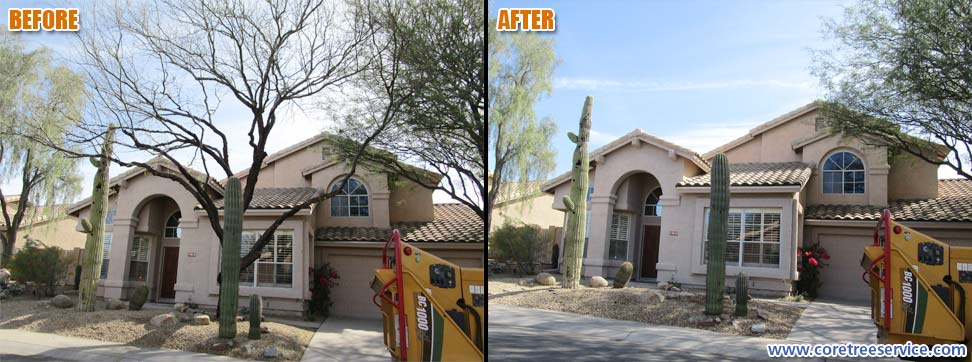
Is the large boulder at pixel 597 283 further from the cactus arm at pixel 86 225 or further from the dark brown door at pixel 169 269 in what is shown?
the cactus arm at pixel 86 225

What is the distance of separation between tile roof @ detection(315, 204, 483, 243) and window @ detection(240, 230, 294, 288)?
0.77m

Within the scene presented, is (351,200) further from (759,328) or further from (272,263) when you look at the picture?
(759,328)

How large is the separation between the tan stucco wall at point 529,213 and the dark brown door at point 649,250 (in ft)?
9.92

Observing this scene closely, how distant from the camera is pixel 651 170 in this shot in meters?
18.0

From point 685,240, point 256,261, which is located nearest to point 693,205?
point 685,240

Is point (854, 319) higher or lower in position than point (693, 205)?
lower

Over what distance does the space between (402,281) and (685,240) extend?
11355 mm

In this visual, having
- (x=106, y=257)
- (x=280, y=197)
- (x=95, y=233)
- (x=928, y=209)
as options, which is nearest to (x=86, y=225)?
(x=95, y=233)

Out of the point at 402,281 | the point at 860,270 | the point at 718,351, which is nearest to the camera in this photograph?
the point at 402,281

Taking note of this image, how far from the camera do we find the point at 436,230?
14.1 meters

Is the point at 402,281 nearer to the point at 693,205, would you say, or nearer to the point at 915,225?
the point at 915,225

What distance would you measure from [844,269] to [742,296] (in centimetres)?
248

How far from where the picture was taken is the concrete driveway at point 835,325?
1024 cm

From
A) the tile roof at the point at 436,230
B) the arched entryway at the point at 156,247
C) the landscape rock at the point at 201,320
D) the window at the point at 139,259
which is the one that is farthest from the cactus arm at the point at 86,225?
the tile roof at the point at 436,230
